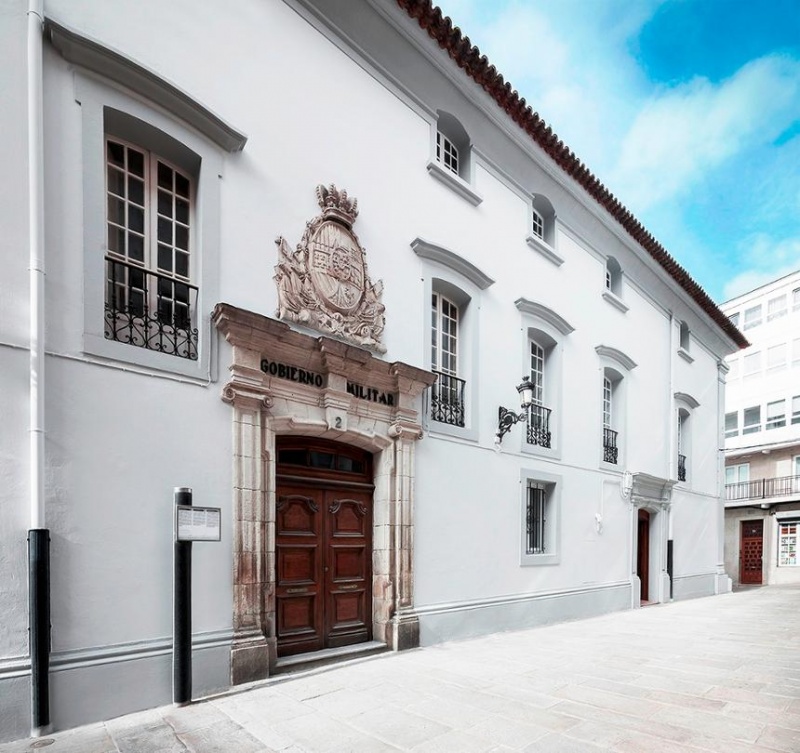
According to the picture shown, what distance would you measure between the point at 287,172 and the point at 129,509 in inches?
168

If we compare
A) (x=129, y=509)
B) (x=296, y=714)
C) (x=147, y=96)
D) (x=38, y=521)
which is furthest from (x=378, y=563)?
(x=147, y=96)

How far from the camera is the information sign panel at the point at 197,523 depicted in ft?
16.8

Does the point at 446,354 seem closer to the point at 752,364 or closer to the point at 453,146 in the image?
the point at 453,146

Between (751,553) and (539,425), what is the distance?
21.5m

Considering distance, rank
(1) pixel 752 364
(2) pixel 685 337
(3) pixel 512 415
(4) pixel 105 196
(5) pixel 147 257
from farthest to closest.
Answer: (1) pixel 752 364, (2) pixel 685 337, (3) pixel 512 415, (5) pixel 147 257, (4) pixel 105 196

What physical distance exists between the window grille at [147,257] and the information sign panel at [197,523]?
158 centimetres

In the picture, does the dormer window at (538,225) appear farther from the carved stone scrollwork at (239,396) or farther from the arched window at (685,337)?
the arched window at (685,337)

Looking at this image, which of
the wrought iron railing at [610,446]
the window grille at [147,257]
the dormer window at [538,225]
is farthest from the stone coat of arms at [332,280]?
the wrought iron railing at [610,446]

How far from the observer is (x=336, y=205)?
7.29 m

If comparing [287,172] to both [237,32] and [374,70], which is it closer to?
[237,32]

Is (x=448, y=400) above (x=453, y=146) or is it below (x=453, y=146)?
below

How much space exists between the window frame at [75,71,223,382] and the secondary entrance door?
1883mm

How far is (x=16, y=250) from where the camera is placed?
15.5 ft

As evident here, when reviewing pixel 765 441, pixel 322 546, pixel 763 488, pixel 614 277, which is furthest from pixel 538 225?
pixel 765 441
